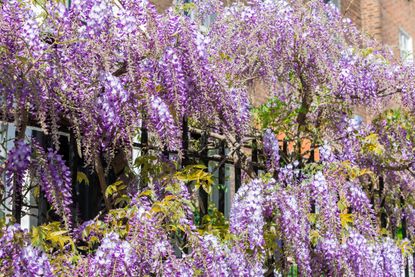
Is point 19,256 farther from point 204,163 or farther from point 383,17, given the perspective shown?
point 383,17

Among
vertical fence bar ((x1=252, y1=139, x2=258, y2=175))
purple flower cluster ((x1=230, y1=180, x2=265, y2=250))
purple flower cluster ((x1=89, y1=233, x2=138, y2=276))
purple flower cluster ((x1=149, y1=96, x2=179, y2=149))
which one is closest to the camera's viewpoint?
purple flower cluster ((x1=89, y1=233, x2=138, y2=276))

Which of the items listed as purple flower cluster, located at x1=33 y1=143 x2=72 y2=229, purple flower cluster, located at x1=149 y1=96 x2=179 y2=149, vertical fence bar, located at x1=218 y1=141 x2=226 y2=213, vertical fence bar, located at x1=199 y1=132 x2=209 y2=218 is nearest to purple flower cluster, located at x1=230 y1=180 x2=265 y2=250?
vertical fence bar, located at x1=199 y1=132 x2=209 y2=218

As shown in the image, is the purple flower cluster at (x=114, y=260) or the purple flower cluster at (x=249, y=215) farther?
the purple flower cluster at (x=249, y=215)

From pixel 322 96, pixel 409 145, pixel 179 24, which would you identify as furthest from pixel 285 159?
pixel 179 24

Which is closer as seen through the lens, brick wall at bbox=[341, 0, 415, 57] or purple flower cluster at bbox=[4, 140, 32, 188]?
purple flower cluster at bbox=[4, 140, 32, 188]

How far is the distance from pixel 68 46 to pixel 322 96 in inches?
101

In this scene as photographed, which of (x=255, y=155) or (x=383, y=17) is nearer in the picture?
(x=255, y=155)

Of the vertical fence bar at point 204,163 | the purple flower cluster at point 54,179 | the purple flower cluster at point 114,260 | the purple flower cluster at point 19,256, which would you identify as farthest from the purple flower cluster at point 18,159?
the vertical fence bar at point 204,163

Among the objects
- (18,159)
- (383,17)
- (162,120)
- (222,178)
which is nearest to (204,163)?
(222,178)

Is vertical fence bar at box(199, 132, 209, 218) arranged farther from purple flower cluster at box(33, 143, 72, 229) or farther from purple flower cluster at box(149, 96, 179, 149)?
purple flower cluster at box(33, 143, 72, 229)

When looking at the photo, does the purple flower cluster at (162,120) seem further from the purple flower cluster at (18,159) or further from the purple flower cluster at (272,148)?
the purple flower cluster at (272,148)

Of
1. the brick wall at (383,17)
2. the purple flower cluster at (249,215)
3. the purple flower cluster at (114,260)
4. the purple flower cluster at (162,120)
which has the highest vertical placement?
the brick wall at (383,17)

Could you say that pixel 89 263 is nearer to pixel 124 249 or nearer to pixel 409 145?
pixel 124 249

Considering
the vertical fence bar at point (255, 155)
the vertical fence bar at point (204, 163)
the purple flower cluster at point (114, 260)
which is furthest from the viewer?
the vertical fence bar at point (255, 155)
